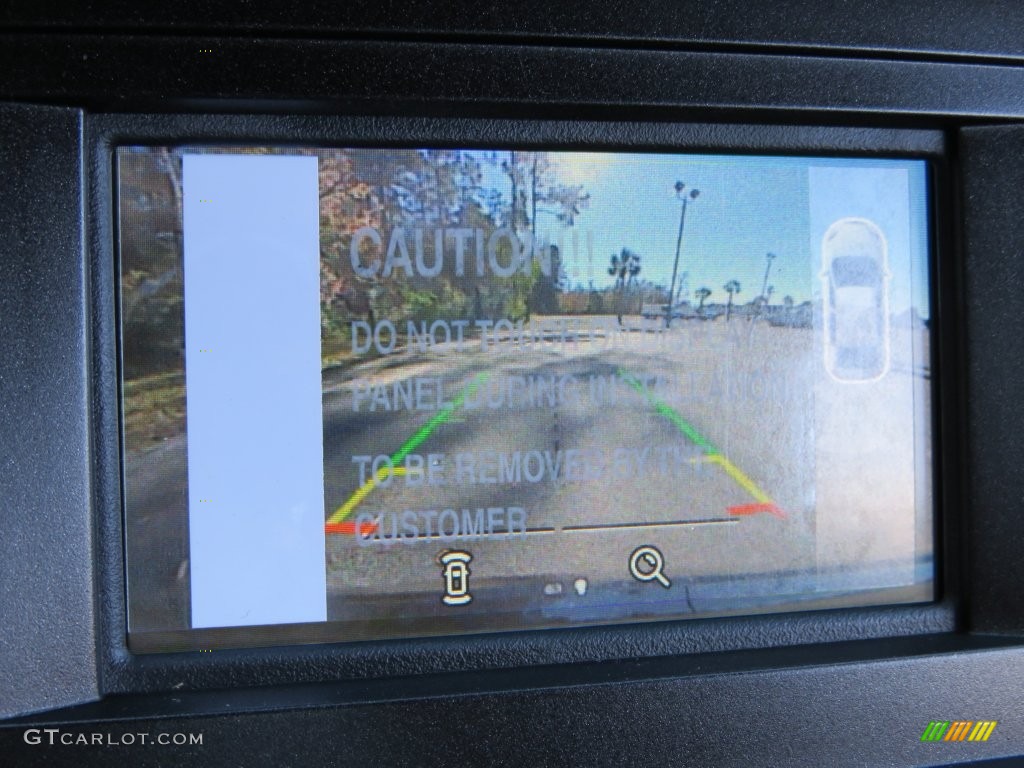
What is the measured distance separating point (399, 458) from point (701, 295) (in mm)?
465

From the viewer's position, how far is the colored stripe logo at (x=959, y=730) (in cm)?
113

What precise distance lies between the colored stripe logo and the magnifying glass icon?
1.43 feet

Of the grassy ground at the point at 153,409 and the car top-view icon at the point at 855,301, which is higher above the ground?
the car top-view icon at the point at 855,301

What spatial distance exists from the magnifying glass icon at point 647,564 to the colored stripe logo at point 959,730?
43 centimetres

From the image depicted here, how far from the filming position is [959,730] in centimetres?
113

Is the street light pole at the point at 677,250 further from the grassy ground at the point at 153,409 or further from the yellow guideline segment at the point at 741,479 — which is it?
the grassy ground at the point at 153,409

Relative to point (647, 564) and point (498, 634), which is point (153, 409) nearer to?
point (498, 634)

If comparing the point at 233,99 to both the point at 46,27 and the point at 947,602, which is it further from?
the point at 947,602

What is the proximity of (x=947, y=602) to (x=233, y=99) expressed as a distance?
3.92 feet

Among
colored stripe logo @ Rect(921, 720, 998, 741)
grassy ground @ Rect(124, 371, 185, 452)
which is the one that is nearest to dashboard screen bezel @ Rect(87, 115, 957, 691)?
grassy ground @ Rect(124, 371, 185, 452)

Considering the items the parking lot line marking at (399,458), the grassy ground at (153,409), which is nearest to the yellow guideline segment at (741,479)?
the parking lot line marking at (399,458)

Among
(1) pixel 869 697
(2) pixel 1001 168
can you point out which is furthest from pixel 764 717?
(2) pixel 1001 168

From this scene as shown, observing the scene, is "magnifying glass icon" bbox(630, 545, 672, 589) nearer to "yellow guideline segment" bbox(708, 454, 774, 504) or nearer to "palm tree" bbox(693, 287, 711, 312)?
"yellow guideline segment" bbox(708, 454, 774, 504)

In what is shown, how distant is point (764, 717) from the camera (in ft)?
3.58
